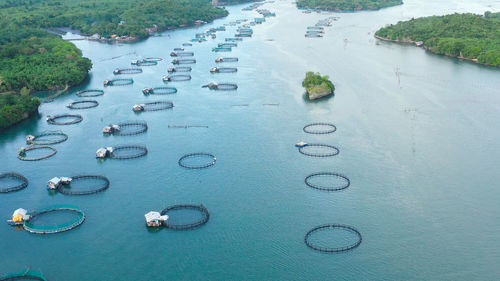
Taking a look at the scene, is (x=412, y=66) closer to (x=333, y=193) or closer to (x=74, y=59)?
(x=333, y=193)

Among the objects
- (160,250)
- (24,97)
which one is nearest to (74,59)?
(24,97)

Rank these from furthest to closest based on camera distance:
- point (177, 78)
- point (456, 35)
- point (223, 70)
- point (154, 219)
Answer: point (456, 35) → point (223, 70) → point (177, 78) → point (154, 219)

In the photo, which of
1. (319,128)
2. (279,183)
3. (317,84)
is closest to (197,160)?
(279,183)

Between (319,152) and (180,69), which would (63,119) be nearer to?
(180,69)

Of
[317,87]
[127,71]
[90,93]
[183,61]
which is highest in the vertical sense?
[183,61]

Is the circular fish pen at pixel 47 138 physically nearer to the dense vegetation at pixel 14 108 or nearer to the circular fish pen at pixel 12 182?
the dense vegetation at pixel 14 108

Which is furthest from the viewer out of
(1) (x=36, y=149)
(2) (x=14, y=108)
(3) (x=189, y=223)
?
(2) (x=14, y=108)

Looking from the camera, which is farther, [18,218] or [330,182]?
[330,182]
